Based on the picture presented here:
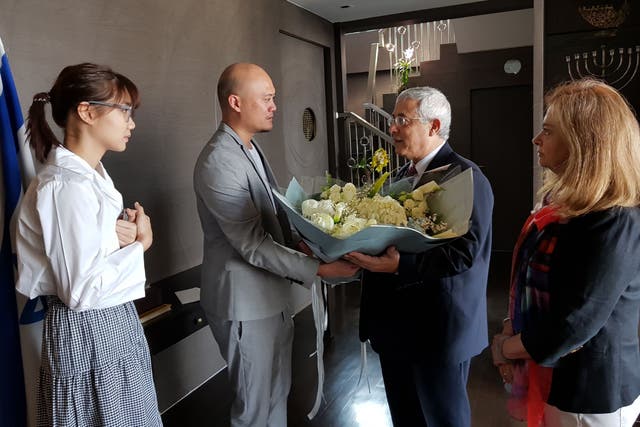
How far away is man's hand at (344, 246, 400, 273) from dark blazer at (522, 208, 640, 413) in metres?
0.49

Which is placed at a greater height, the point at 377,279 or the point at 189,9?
the point at 189,9

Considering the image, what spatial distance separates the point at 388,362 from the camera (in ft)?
6.70

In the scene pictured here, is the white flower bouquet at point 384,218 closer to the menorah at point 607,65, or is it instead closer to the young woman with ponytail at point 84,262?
the young woman with ponytail at point 84,262

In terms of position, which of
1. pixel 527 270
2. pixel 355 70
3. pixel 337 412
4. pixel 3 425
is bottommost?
pixel 337 412

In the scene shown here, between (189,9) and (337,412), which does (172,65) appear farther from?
(337,412)

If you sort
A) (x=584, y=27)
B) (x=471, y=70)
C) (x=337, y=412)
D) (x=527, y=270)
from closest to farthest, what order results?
(x=527, y=270), (x=337, y=412), (x=584, y=27), (x=471, y=70)

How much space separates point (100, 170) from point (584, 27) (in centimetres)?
464

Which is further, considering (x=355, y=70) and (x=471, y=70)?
(x=355, y=70)

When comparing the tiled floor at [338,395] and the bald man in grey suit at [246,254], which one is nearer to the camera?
the bald man in grey suit at [246,254]

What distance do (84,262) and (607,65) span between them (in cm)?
501

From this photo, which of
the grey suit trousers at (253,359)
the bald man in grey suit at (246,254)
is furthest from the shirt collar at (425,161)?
the grey suit trousers at (253,359)

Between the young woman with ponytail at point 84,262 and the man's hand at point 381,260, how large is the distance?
2.25 ft

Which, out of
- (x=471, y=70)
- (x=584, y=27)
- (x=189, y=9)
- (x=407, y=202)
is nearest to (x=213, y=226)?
(x=407, y=202)

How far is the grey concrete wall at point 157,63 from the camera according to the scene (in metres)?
2.25
